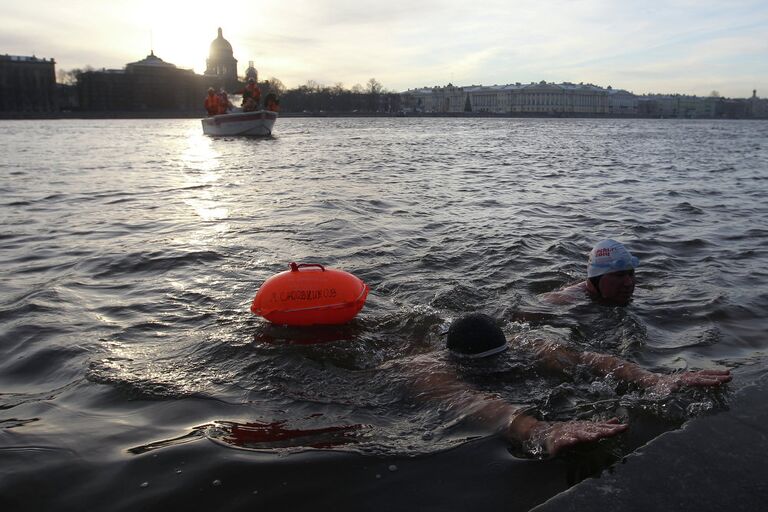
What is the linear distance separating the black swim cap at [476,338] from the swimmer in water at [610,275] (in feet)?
5.78

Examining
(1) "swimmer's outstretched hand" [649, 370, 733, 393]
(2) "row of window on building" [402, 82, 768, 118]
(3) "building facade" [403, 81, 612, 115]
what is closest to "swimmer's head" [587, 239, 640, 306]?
(1) "swimmer's outstretched hand" [649, 370, 733, 393]

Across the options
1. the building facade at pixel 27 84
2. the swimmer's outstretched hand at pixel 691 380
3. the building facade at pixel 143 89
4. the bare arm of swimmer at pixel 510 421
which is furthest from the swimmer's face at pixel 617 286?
the building facade at pixel 143 89

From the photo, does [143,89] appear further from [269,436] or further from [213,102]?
[269,436]

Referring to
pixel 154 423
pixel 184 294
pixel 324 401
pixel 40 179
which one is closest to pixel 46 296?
pixel 184 294

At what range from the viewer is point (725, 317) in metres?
5.46

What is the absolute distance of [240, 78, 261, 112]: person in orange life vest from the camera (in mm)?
36312

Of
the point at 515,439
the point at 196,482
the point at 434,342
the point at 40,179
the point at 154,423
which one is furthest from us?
the point at 40,179

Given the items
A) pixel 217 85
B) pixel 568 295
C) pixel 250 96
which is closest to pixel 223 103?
pixel 250 96

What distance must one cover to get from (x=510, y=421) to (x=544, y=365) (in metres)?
0.95

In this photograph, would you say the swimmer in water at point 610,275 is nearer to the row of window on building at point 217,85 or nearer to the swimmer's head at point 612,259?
the swimmer's head at point 612,259

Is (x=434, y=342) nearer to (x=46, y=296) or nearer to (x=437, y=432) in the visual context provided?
(x=437, y=432)

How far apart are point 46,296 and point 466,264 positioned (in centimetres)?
448

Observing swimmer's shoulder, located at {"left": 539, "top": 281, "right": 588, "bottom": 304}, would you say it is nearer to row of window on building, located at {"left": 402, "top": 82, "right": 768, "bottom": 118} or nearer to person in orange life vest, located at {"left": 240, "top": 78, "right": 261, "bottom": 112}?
person in orange life vest, located at {"left": 240, "top": 78, "right": 261, "bottom": 112}

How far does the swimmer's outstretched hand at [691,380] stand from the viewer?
3.47 meters
